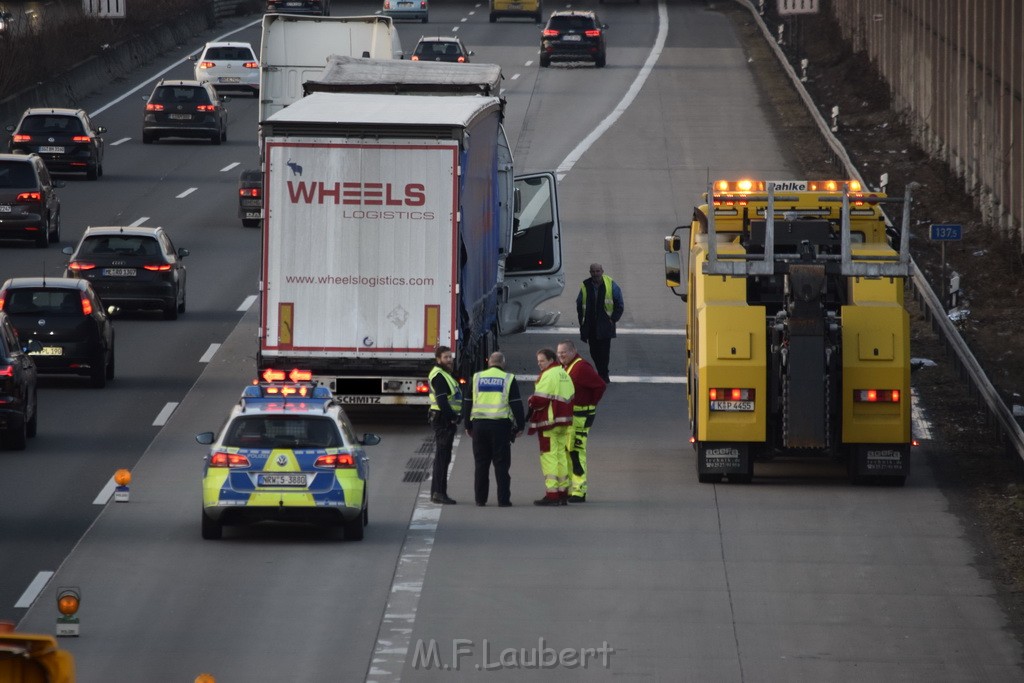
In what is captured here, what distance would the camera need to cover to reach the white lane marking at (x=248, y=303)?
1330 inches

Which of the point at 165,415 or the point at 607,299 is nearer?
the point at 165,415

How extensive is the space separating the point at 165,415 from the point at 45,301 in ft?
8.34

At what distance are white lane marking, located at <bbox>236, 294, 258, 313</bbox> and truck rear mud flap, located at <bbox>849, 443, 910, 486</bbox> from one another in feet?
48.2

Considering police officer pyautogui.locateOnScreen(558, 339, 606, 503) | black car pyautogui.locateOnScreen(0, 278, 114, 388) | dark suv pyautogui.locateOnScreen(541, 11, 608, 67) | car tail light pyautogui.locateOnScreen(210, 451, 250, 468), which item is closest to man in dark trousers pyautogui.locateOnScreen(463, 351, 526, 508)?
police officer pyautogui.locateOnScreen(558, 339, 606, 503)

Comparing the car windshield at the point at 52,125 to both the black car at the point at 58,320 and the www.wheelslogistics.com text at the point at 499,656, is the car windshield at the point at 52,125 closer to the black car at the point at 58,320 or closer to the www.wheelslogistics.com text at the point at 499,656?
the black car at the point at 58,320

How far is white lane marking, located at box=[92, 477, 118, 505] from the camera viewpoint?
805 inches

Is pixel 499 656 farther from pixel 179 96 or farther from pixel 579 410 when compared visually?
pixel 179 96

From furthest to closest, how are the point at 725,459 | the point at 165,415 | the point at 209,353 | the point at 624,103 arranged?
the point at 624,103 < the point at 209,353 < the point at 165,415 < the point at 725,459

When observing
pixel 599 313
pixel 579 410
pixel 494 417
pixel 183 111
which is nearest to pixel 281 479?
pixel 494 417

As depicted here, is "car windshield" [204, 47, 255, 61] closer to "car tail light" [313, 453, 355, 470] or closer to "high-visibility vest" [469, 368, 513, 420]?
"high-visibility vest" [469, 368, 513, 420]

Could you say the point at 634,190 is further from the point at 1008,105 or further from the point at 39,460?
the point at 39,460

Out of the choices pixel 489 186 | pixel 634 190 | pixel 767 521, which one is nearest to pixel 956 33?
pixel 634 190

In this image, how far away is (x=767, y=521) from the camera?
64.8 feet

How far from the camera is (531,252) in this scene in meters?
29.5
